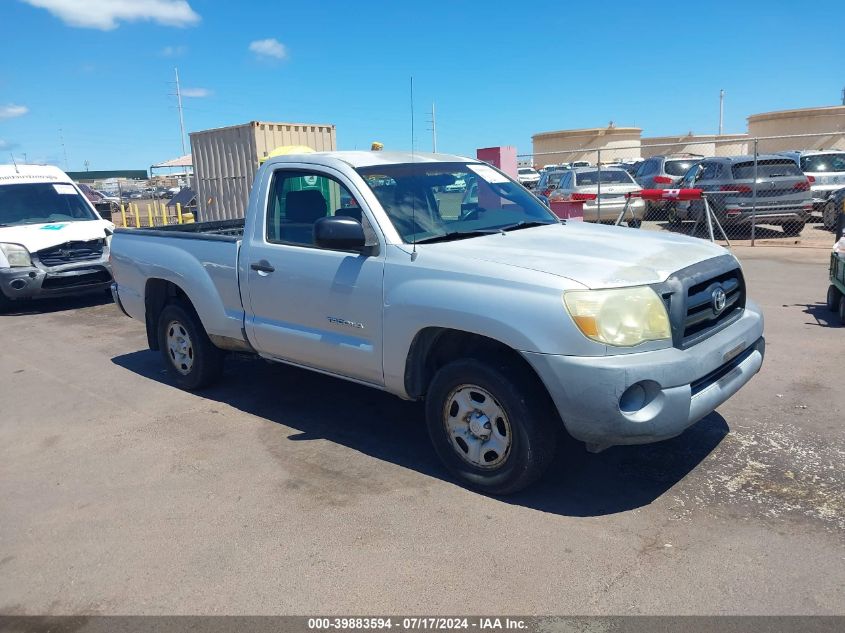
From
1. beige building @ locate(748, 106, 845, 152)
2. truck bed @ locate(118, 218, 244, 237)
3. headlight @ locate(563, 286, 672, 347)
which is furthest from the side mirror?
beige building @ locate(748, 106, 845, 152)

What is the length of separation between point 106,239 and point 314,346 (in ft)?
23.9

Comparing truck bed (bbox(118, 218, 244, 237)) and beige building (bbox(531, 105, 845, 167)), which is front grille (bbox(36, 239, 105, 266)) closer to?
truck bed (bbox(118, 218, 244, 237))

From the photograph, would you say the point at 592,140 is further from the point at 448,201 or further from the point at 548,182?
the point at 448,201

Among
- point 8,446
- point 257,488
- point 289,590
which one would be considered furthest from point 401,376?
point 8,446

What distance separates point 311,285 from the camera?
15.5 feet

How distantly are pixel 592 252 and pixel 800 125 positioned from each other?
4448cm

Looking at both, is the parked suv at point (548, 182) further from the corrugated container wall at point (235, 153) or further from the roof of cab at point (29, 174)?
the roof of cab at point (29, 174)

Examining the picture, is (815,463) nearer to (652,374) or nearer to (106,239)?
(652,374)

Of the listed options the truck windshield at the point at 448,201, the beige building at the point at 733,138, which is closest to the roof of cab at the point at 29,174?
the truck windshield at the point at 448,201

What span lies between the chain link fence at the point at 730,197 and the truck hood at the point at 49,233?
7636 millimetres

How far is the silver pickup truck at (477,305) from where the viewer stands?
11.7ft

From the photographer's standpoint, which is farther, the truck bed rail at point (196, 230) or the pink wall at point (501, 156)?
the pink wall at point (501, 156)

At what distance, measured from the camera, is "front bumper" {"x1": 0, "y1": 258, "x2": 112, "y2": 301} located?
9859mm

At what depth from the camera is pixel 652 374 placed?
3508 millimetres
